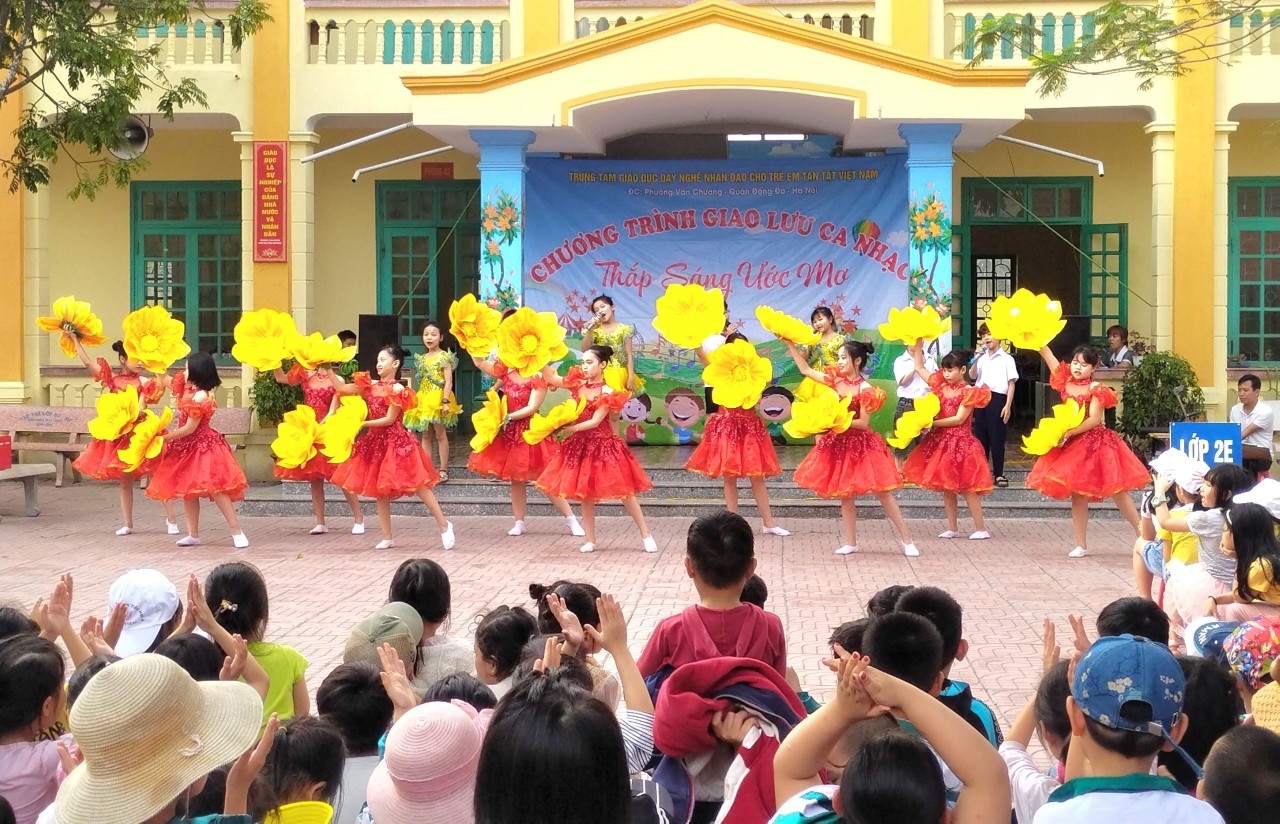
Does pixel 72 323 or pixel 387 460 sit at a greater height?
pixel 72 323

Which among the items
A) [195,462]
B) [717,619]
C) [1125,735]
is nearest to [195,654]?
[717,619]

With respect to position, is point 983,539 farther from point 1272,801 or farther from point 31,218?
point 31,218

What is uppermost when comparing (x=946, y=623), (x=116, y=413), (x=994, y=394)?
(x=994, y=394)

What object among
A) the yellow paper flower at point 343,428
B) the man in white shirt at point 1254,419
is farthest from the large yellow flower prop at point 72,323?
the man in white shirt at point 1254,419

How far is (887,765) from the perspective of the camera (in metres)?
2.48

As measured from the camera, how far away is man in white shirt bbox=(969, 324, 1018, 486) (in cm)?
1315

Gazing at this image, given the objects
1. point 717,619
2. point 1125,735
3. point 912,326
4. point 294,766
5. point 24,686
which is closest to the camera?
point 1125,735

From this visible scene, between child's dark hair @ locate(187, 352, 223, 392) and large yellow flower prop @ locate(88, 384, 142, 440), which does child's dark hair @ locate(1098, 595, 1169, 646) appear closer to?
child's dark hair @ locate(187, 352, 223, 392)

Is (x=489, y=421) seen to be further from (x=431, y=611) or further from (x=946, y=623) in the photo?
(x=946, y=623)

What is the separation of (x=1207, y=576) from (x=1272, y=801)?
Answer: 2.99m

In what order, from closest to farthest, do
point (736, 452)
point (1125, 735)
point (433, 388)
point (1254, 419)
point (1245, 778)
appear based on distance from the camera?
point (1125, 735) < point (1245, 778) < point (736, 452) < point (1254, 419) < point (433, 388)

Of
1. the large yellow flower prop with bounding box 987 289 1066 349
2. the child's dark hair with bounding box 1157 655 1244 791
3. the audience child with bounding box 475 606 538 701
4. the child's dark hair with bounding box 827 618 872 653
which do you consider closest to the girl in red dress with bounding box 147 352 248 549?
the large yellow flower prop with bounding box 987 289 1066 349

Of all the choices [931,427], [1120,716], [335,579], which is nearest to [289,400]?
[335,579]

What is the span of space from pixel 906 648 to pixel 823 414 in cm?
776
